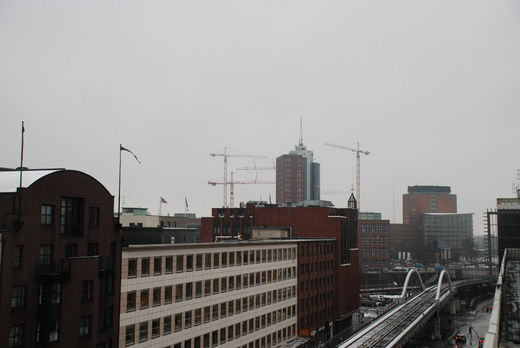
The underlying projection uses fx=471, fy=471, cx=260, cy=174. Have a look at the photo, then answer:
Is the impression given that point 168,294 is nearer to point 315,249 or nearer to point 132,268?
point 132,268

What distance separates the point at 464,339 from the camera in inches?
4240

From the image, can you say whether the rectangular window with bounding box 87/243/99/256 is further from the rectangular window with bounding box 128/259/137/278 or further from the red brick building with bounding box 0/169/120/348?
the rectangular window with bounding box 128/259/137/278

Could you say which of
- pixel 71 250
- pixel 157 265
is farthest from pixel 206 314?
pixel 71 250

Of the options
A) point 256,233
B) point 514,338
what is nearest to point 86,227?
point 514,338

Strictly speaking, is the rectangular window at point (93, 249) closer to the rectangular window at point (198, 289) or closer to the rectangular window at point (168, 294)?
the rectangular window at point (168, 294)

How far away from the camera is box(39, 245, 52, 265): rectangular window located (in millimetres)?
42688

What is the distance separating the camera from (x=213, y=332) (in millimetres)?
64188

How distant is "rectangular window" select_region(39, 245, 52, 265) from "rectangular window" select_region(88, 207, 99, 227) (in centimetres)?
547

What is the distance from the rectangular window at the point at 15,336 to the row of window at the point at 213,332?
1258cm

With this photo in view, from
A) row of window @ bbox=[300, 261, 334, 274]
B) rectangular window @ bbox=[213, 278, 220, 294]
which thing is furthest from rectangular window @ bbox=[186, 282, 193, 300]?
row of window @ bbox=[300, 261, 334, 274]

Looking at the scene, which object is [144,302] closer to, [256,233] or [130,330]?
[130,330]

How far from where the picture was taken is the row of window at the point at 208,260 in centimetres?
5403

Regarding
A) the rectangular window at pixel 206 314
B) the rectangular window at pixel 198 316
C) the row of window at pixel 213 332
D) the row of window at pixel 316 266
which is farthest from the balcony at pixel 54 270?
the row of window at pixel 316 266

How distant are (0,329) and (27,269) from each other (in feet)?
17.0
